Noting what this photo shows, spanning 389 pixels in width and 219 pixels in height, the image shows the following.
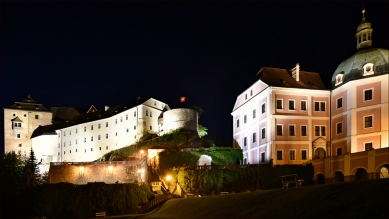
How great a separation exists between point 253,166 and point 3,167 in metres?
44.2

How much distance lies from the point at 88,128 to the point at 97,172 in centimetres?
3153

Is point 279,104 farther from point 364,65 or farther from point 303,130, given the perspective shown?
point 364,65

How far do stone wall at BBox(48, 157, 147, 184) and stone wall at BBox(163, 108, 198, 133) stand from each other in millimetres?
16376

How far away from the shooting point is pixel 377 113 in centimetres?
4056

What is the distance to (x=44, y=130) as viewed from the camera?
93688 millimetres

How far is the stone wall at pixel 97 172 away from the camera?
2169 inches

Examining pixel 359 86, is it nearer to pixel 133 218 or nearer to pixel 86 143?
pixel 133 218

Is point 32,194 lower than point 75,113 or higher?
lower

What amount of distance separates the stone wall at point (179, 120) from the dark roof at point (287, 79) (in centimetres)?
2377

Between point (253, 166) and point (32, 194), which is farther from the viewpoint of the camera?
point (32, 194)

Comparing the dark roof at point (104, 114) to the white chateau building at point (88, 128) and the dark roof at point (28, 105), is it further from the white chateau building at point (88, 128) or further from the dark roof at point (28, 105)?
the dark roof at point (28, 105)

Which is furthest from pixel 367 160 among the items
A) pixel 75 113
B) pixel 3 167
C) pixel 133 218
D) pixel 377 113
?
pixel 75 113

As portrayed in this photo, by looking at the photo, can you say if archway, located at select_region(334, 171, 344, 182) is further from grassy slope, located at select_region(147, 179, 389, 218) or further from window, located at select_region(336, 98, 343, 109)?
grassy slope, located at select_region(147, 179, 389, 218)

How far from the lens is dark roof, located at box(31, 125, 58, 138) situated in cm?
9161
